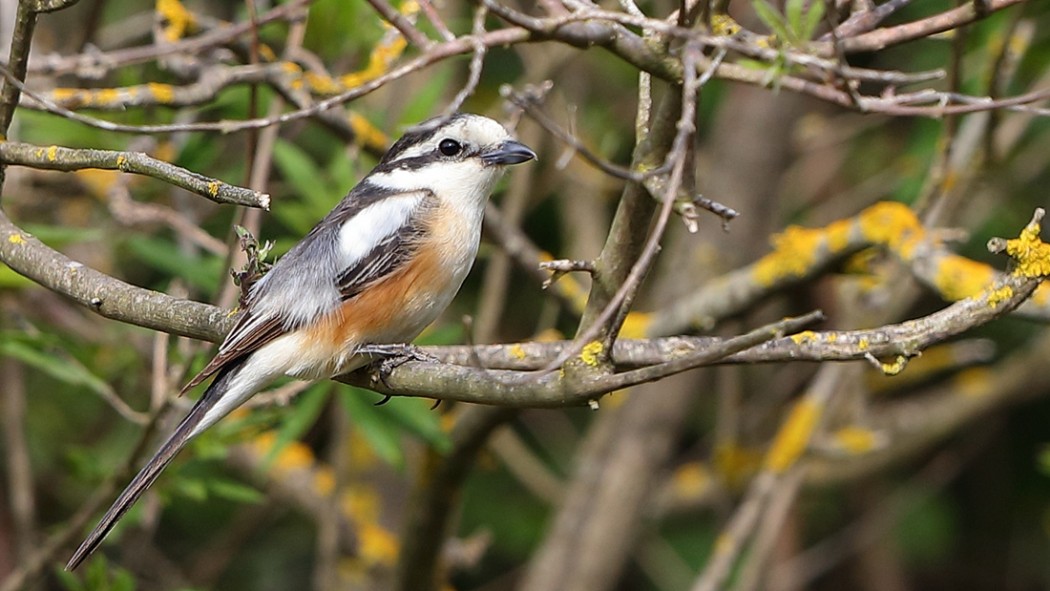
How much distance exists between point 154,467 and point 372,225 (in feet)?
2.94

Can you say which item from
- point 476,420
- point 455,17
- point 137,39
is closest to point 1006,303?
point 476,420

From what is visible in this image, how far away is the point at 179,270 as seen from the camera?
14.2 ft

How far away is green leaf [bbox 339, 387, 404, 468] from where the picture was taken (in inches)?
163

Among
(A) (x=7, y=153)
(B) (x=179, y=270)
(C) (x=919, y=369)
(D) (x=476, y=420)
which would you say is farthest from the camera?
(C) (x=919, y=369)

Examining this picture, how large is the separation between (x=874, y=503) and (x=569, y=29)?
4.14 metres

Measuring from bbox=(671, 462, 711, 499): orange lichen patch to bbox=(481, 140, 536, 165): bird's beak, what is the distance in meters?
2.69

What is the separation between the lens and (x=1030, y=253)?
88.4 inches

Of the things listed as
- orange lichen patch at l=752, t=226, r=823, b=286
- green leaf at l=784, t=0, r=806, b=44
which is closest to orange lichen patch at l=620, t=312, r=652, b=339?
orange lichen patch at l=752, t=226, r=823, b=286

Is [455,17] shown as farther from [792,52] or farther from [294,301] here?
[792,52]

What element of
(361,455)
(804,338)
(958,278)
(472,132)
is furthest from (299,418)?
(804,338)

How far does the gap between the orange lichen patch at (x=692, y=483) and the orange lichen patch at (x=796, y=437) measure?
872 millimetres

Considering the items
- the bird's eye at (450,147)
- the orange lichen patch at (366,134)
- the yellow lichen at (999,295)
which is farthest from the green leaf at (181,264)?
the yellow lichen at (999,295)

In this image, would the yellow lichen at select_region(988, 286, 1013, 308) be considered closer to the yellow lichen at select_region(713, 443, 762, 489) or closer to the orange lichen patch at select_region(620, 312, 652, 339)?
the orange lichen patch at select_region(620, 312, 652, 339)

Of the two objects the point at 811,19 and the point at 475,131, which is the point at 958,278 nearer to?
the point at 811,19
